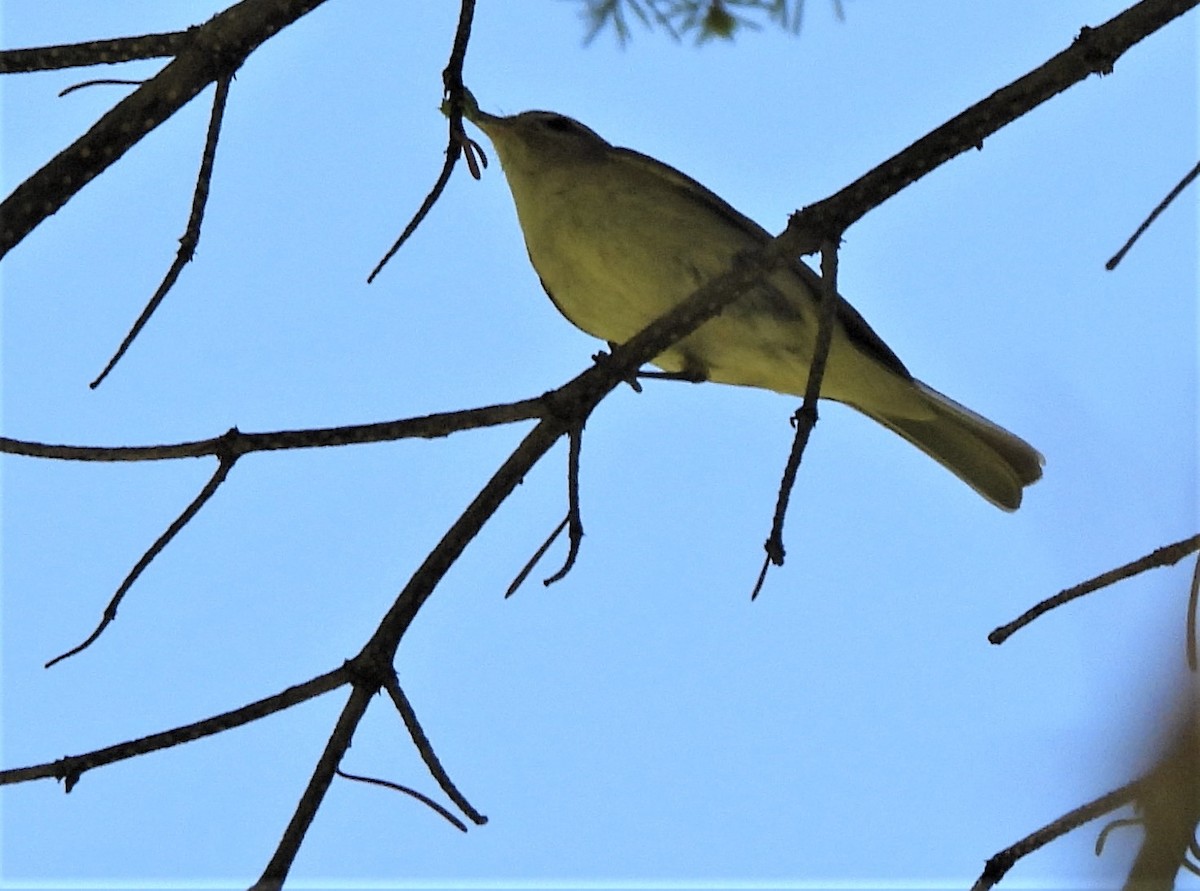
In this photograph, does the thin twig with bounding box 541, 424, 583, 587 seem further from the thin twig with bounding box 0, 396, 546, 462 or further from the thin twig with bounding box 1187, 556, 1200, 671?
the thin twig with bounding box 1187, 556, 1200, 671

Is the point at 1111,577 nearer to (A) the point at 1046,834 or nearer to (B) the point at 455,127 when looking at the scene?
(A) the point at 1046,834

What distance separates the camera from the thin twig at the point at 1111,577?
226 cm

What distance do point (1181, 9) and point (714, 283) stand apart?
1.10 m

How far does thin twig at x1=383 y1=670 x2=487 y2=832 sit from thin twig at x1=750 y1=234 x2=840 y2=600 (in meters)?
0.73

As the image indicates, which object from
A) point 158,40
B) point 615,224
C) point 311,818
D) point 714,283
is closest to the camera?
point 311,818

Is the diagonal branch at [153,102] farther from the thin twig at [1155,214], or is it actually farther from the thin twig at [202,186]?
the thin twig at [1155,214]

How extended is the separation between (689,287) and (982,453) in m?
1.29

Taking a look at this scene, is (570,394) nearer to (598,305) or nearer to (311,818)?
(311,818)

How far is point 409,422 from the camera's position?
3.19m

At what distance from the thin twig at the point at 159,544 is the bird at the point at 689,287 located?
191cm

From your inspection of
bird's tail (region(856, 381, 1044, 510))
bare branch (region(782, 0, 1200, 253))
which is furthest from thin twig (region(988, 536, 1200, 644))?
bird's tail (region(856, 381, 1044, 510))

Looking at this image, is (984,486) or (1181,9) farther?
(984,486)

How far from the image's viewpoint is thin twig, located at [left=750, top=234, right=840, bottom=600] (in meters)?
2.68

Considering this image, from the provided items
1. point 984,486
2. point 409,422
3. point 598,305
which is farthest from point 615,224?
point 409,422
